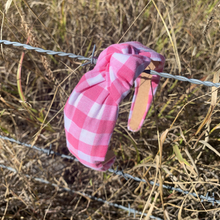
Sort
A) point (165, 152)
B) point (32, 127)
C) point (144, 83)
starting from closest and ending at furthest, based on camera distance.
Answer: point (144, 83) < point (165, 152) < point (32, 127)

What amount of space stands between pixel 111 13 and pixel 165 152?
790mm

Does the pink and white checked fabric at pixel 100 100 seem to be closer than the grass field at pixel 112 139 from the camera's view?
Yes

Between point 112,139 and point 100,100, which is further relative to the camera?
point 112,139

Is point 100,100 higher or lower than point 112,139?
higher

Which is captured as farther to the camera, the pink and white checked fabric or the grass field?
the grass field

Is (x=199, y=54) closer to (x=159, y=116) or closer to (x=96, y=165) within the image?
(x=159, y=116)

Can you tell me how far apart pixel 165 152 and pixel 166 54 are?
0.53m

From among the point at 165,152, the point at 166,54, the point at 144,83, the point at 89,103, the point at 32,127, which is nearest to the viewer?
the point at 89,103

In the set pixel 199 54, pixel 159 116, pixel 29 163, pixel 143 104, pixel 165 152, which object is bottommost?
pixel 29 163

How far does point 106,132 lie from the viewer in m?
0.44

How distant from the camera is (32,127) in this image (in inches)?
36.5

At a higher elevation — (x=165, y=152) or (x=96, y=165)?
(x=96, y=165)

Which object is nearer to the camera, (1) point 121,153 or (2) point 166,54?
(1) point 121,153

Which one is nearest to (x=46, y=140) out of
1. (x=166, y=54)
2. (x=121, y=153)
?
(x=121, y=153)
